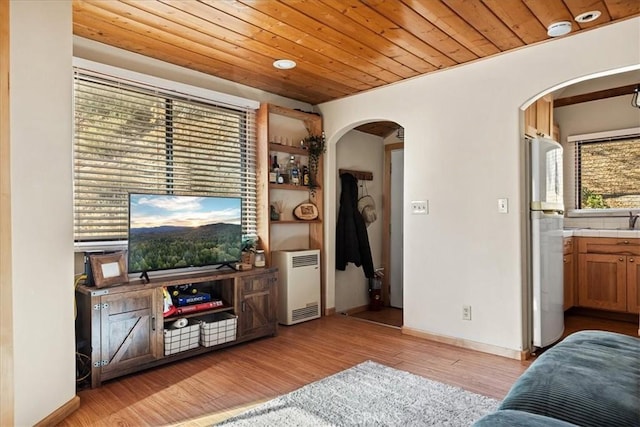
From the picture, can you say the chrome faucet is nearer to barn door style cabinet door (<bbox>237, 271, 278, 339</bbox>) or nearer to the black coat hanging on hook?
the black coat hanging on hook

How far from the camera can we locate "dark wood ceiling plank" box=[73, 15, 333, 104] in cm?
276

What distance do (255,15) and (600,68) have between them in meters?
2.38

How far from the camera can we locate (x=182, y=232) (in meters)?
3.16

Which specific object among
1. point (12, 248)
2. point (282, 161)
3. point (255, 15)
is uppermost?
point (255, 15)

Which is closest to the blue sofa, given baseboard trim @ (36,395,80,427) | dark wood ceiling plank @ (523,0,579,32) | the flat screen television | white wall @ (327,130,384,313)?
dark wood ceiling plank @ (523,0,579,32)

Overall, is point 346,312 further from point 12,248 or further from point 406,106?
point 12,248

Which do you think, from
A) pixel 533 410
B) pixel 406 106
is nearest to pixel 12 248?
pixel 533 410

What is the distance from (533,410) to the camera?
1.17 meters

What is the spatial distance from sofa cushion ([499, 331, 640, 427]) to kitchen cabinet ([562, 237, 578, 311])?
278 centimetres

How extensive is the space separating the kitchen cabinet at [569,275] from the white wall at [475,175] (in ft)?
4.82

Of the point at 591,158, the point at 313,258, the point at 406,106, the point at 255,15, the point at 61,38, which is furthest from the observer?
the point at 591,158

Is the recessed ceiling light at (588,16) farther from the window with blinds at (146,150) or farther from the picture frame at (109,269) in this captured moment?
the picture frame at (109,269)

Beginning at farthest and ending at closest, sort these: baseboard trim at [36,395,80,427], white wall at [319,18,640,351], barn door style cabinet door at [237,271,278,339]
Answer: barn door style cabinet door at [237,271,278,339], white wall at [319,18,640,351], baseboard trim at [36,395,80,427]

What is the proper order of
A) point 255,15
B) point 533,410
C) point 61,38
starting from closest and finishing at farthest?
1. point 533,410
2. point 61,38
3. point 255,15
